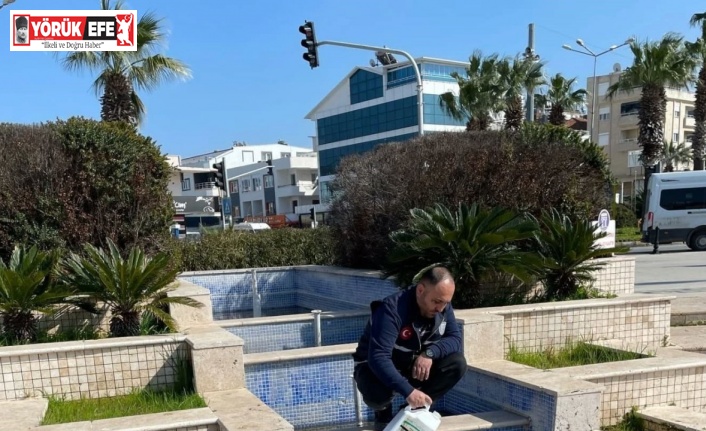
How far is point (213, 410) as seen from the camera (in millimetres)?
4297

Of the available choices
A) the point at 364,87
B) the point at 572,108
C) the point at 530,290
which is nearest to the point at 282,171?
the point at 364,87

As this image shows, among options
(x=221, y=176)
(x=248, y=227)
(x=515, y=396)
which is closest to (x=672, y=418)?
(x=515, y=396)

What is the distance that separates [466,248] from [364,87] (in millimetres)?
53980

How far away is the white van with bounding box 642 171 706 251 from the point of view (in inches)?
829

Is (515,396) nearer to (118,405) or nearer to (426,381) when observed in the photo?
(426,381)

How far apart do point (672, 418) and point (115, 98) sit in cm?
1691

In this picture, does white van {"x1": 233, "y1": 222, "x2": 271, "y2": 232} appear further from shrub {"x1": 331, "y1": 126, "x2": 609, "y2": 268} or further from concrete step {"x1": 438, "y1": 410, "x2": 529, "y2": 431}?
concrete step {"x1": 438, "y1": 410, "x2": 529, "y2": 431}

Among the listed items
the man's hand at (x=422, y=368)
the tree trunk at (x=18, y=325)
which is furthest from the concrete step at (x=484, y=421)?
the tree trunk at (x=18, y=325)

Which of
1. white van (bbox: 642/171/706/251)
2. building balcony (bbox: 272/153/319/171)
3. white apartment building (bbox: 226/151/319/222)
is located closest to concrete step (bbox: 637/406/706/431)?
white van (bbox: 642/171/706/251)

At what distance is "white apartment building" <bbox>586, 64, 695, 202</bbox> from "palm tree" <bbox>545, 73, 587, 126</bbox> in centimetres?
2431

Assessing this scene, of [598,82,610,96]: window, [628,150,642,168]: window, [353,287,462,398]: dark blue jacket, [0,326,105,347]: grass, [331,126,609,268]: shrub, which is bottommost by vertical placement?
[0,326,105,347]: grass

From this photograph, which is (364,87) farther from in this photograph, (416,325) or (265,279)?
(416,325)

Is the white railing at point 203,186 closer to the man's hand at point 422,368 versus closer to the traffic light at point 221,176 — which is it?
the traffic light at point 221,176

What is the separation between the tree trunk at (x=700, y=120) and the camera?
28719mm
